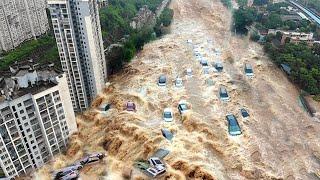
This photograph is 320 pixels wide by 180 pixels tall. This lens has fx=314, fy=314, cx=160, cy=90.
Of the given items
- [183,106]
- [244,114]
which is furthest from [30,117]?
[244,114]

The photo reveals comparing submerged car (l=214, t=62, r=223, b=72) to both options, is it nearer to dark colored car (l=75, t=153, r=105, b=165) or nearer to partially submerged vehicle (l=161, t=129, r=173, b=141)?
partially submerged vehicle (l=161, t=129, r=173, b=141)

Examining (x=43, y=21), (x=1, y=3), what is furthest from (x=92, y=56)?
(x=43, y=21)

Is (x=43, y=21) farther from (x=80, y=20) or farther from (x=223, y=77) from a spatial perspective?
(x=223, y=77)

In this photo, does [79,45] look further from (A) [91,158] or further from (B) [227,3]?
(B) [227,3]

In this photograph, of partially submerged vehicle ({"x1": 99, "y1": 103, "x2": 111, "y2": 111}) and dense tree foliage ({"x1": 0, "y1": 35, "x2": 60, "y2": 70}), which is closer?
partially submerged vehicle ({"x1": 99, "y1": 103, "x2": 111, "y2": 111})

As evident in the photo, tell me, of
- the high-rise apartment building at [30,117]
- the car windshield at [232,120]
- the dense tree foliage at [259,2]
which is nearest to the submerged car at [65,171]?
the high-rise apartment building at [30,117]

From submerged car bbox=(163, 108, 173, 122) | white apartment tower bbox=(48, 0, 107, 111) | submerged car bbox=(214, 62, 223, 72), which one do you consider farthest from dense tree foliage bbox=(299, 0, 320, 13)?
white apartment tower bbox=(48, 0, 107, 111)
